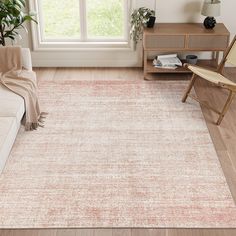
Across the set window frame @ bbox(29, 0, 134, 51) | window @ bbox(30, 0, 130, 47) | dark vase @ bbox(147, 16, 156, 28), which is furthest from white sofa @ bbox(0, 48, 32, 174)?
dark vase @ bbox(147, 16, 156, 28)

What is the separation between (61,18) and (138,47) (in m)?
0.96

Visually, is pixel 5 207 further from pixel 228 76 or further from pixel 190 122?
pixel 228 76

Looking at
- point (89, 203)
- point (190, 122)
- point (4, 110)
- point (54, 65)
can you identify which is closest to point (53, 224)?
point (89, 203)

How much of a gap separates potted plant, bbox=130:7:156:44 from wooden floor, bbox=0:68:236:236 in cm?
51

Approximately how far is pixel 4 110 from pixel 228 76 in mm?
2656

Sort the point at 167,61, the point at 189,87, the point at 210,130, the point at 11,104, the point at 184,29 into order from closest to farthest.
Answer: the point at 11,104 < the point at 210,130 < the point at 189,87 < the point at 184,29 < the point at 167,61

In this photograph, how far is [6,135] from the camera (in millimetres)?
3367

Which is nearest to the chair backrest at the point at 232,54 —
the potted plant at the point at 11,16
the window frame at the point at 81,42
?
the window frame at the point at 81,42

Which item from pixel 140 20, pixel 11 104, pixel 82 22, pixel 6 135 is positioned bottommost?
pixel 6 135

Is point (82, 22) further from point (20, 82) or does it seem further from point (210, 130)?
point (210, 130)

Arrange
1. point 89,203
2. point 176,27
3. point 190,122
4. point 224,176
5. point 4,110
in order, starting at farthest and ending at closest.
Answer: point 176,27
point 190,122
point 4,110
point 224,176
point 89,203

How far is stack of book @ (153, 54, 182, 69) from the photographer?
4891 millimetres

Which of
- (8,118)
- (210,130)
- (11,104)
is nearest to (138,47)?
(210,130)

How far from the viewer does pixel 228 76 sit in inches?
198
